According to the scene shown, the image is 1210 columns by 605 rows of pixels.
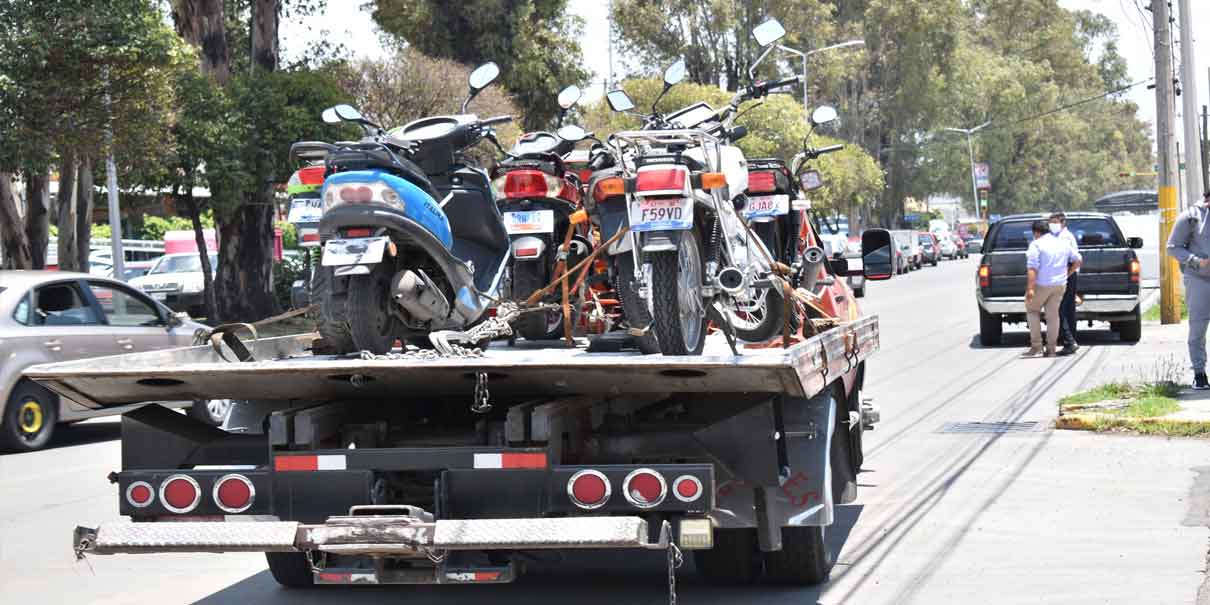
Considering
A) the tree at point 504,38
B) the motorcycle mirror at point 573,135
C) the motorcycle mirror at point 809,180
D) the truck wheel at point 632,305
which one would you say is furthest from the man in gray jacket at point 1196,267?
the tree at point 504,38

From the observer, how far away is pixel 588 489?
5.75 meters

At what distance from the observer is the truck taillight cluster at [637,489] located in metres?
5.73

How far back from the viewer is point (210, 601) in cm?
726

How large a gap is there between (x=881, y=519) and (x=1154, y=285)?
89.6ft

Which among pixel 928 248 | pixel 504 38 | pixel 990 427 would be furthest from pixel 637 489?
pixel 928 248

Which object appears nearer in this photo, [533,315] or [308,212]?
[308,212]

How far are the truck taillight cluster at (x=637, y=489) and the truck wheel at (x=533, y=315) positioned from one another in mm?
3027

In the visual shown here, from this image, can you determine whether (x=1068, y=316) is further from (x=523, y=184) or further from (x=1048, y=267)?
(x=523, y=184)

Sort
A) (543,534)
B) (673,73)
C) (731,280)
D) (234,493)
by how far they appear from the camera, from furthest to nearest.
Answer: (673,73), (731,280), (234,493), (543,534)

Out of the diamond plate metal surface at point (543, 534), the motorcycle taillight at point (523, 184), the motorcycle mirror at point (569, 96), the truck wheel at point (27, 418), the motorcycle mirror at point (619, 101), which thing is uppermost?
the motorcycle mirror at point (569, 96)

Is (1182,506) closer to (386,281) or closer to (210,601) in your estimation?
(386,281)

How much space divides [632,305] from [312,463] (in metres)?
1.99

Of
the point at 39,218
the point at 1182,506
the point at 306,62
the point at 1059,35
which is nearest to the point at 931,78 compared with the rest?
the point at 1059,35

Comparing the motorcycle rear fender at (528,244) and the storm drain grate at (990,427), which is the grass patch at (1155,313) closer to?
the storm drain grate at (990,427)
